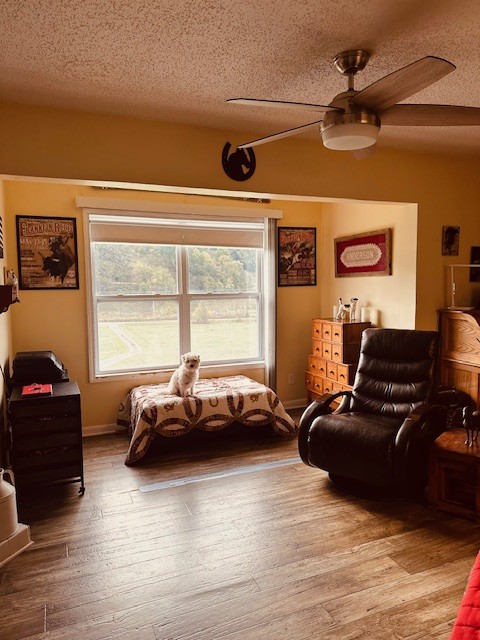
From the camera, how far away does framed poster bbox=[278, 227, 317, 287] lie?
4906mm

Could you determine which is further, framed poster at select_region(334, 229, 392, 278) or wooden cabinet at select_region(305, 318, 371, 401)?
wooden cabinet at select_region(305, 318, 371, 401)

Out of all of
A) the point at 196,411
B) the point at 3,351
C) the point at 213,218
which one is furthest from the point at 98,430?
the point at 213,218

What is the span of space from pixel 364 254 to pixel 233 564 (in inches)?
127

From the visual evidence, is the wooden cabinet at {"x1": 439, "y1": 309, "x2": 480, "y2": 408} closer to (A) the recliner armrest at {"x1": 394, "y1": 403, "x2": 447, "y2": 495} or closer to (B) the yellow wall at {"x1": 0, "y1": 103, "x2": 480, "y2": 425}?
(B) the yellow wall at {"x1": 0, "y1": 103, "x2": 480, "y2": 425}

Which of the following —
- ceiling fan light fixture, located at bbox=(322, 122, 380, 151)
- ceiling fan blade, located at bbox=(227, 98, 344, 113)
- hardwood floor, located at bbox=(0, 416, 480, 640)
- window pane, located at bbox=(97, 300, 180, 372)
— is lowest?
hardwood floor, located at bbox=(0, 416, 480, 640)

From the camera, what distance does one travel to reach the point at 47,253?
401cm

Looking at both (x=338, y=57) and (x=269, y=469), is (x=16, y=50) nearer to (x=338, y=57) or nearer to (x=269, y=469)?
(x=338, y=57)

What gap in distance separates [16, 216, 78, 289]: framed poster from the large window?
7.5 inches

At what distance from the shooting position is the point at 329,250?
16.6 ft

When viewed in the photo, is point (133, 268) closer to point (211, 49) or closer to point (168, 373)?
point (168, 373)

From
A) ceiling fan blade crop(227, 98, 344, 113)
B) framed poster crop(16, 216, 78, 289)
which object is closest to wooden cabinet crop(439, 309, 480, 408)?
ceiling fan blade crop(227, 98, 344, 113)

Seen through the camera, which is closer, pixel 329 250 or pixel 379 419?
pixel 379 419

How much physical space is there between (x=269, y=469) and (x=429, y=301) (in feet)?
6.67

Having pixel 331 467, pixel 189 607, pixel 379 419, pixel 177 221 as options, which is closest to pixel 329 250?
pixel 177 221
